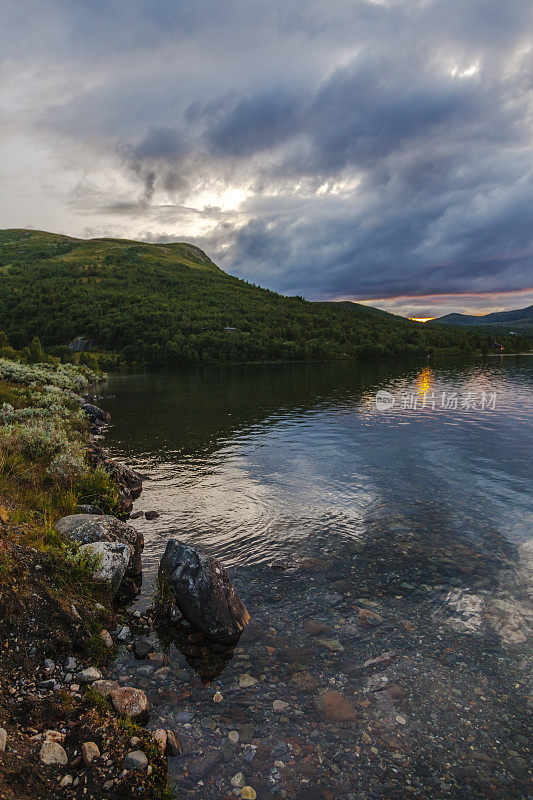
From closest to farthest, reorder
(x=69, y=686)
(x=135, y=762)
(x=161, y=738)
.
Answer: (x=135, y=762), (x=161, y=738), (x=69, y=686)

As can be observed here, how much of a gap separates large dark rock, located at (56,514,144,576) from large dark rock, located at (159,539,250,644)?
2071 mm

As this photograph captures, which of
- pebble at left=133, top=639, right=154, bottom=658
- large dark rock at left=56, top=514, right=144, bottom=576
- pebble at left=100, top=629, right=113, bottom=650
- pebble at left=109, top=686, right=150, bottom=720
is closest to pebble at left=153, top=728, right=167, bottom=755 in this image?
pebble at left=109, top=686, right=150, bottom=720

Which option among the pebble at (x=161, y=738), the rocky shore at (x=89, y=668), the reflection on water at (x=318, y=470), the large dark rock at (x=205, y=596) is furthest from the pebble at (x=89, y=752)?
the reflection on water at (x=318, y=470)

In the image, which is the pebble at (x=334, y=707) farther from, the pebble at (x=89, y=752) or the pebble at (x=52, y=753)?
the pebble at (x=52, y=753)

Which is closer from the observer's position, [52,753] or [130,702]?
[52,753]

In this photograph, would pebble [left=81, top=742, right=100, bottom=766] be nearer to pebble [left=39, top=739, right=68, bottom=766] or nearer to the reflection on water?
pebble [left=39, top=739, right=68, bottom=766]

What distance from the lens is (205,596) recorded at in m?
10.3

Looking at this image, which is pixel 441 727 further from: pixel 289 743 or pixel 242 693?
pixel 242 693

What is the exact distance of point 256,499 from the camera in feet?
66.6

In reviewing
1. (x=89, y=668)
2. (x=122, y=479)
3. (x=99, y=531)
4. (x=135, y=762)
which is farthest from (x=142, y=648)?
(x=122, y=479)

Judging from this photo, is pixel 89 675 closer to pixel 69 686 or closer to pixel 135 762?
pixel 69 686

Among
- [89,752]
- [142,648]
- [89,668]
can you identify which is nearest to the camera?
[89,752]

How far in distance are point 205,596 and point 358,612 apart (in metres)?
4.43

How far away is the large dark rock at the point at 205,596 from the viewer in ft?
32.9
